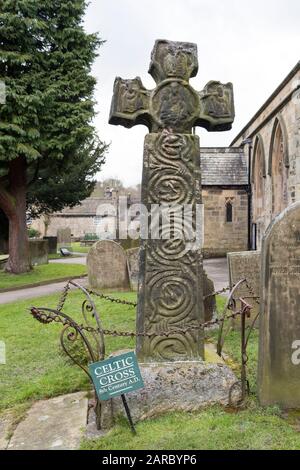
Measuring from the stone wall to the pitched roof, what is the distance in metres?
0.56

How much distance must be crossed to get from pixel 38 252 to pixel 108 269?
34.4 feet

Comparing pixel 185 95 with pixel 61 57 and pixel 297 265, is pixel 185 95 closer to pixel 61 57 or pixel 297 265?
pixel 297 265

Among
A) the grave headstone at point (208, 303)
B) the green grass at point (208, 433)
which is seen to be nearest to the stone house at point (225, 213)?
the grave headstone at point (208, 303)

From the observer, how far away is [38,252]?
21266 millimetres

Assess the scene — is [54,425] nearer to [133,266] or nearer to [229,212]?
[133,266]

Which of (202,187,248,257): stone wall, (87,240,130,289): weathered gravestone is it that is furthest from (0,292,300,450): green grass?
(202,187,248,257): stone wall

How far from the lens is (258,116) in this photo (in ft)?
77.2

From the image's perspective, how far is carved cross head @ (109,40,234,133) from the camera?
13.7 feet

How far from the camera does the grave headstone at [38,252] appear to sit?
2088 cm

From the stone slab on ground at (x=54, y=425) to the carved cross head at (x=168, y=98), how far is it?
2891mm

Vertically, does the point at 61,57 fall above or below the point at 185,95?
above
